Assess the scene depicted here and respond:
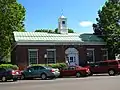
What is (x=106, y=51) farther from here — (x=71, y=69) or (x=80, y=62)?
(x=71, y=69)

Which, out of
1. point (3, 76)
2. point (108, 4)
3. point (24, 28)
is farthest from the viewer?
point (24, 28)

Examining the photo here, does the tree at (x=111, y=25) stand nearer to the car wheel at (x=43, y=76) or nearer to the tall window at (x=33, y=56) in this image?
the tall window at (x=33, y=56)

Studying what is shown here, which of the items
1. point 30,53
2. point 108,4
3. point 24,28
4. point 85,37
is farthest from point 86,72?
point 24,28

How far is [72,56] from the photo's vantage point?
4838cm

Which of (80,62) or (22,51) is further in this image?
(80,62)

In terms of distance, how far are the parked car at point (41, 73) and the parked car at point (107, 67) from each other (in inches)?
224

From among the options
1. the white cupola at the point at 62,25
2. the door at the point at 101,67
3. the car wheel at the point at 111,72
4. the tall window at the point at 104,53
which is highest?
the white cupola at the point at 62,25

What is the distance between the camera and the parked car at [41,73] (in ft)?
110

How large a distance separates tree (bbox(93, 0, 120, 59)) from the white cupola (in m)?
6.31

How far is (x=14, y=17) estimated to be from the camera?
48375mm

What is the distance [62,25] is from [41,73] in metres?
19.6

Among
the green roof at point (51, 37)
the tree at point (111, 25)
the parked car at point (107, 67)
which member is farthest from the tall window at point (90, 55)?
the parked car at point (107, 67)

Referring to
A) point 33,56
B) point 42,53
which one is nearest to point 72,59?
point 42,53

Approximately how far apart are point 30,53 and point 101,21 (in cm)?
1559
